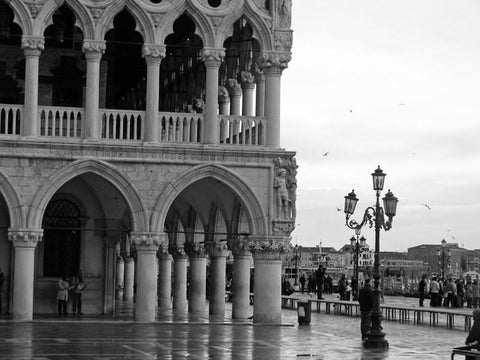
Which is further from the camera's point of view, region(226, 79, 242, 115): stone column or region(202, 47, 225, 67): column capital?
region(226, 79, 242, 115): stone column

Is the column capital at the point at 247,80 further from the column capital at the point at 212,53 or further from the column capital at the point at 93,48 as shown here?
the column capital at the point at 93,48

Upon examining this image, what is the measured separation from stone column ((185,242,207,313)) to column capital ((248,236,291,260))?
8544 mm

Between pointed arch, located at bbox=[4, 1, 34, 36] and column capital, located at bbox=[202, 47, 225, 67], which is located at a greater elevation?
pointed arch, located at bbox=[4, 1, 34, 36]

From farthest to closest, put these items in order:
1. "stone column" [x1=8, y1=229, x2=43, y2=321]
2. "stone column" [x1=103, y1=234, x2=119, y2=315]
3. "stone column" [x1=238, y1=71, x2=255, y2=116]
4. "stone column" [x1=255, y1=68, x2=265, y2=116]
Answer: "stone column" [x1=238, y1=71, x2=255, y2=116] < "stone column" [x1=103, y1=234, x2=119, y2=315] < "stone column" [x1=255, y1=68, x2=265, y2=116] < "stone column" [x1=8, y1=229, x2=43, y2=321]

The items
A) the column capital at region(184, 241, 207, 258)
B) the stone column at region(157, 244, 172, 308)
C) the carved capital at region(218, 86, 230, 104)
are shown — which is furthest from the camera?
the stone column at region(157, 244, 172, 308)

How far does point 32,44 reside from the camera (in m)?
38.5

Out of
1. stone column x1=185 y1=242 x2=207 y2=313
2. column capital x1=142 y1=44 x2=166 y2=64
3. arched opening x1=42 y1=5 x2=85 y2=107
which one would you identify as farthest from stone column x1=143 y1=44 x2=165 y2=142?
stone column x1=185 y1=242 x2=207 y2=313

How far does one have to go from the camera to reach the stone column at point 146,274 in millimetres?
38781

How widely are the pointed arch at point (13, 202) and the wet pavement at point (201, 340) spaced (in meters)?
3.00

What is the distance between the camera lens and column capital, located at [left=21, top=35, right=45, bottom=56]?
3847cm

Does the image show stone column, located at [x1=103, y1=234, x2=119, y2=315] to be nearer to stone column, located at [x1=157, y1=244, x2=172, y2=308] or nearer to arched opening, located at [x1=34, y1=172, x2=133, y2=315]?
arched opening, located at [x1=34, y1=172, x2=133, y2=315]

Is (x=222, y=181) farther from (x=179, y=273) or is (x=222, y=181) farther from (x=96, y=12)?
(x=179, y=273)

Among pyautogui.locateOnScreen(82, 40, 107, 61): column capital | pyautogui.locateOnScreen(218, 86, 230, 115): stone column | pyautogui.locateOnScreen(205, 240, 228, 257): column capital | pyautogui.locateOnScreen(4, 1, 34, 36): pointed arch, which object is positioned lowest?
pyautogui.locateOnScreen(205, 240, 228, 257): column capital

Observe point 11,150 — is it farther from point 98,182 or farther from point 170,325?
point 170,325
